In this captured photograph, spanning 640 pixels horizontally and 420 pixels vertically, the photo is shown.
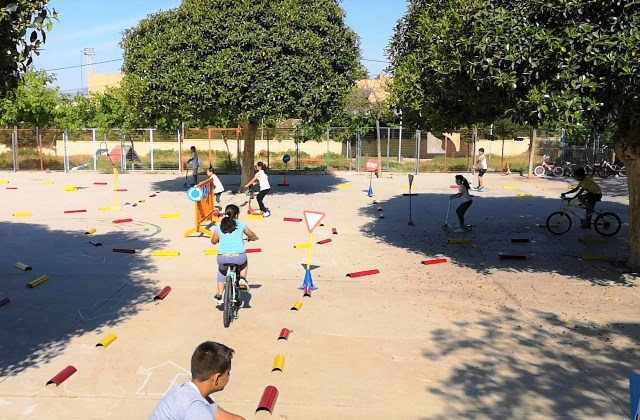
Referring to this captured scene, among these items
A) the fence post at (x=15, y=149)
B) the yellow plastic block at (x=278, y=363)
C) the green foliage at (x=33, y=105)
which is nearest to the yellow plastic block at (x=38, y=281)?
the yellow plastic block at (x=278, y=363)

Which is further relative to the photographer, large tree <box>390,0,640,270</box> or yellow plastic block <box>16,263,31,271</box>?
yellow plastic block <box>16,263,31,271</box>

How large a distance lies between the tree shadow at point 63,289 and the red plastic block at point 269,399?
2689 millimetres

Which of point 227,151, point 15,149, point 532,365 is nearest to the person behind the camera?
point 532,365

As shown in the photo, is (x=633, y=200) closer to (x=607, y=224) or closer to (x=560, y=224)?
(x=607, y=224)

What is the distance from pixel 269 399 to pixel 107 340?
2587 millimetres

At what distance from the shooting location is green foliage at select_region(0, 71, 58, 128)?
32781mm

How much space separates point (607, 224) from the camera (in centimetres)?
1416


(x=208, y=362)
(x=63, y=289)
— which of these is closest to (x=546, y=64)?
(x=208, y=362)

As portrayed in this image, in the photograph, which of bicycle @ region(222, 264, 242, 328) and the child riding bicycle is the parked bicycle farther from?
bicycle @ region(222, 264, 242, 328)

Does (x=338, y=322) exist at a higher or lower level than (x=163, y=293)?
lower

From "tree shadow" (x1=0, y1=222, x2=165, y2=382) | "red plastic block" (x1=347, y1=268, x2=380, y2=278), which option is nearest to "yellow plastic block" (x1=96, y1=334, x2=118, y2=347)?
"tree shadow" (x1=0, y1=222, x2=165, y2=382)

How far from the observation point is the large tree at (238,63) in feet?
64.2

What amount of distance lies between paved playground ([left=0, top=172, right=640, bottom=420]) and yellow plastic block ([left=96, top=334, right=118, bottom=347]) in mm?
78

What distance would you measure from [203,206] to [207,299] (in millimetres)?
6079
